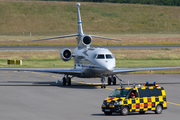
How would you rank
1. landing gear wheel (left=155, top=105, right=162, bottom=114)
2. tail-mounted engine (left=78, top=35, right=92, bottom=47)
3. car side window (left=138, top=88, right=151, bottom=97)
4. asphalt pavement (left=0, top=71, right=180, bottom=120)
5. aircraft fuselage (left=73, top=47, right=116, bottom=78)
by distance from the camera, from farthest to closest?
tail-mounted engine (left=78, top=35, right=92, bottom=47), aircraft fuselage (left=73, top=47, right=116, bottom=78), landing gear wheel (left=155, top=105, right=162, bottom=114), car side window (left=138, top=88, right=151, bottom=97), asphalt pavement (left=0, top=71, right=180, bottom=120)

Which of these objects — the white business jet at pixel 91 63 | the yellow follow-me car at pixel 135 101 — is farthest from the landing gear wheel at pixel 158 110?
→ the white business jet at pixel 91 63

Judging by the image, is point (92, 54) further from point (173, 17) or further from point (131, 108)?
point (173, 17)

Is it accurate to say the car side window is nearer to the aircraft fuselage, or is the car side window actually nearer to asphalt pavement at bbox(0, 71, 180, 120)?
asphalt pavement at bbox(0, 71, 180, 120)

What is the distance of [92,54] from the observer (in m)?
31.6

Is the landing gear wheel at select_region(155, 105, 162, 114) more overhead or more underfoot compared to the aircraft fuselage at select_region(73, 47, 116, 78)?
more underfoot

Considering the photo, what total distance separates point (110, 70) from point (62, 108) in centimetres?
980

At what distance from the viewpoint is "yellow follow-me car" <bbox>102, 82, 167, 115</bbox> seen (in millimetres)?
18208

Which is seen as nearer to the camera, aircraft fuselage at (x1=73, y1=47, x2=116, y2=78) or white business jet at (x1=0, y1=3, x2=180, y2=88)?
aircraft fuselage at (x1=73, y1=47, x2=116, y2=78)

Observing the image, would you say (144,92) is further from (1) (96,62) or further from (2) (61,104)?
(1) (96,62)

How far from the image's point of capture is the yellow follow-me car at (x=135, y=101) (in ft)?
59.7

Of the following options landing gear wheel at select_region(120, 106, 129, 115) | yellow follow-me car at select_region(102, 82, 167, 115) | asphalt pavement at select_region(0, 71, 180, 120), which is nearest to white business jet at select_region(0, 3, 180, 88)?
asphalt pavement at select_region(0, 71, 180, 120)

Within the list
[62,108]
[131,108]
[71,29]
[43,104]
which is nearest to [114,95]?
[131,108]

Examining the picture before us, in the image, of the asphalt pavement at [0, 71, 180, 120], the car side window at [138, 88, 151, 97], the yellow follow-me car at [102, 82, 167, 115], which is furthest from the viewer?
the car side window at [138, 88, 151, 97]

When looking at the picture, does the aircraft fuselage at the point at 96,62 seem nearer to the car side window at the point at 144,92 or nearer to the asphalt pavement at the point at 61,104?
the asphalt pavement at the point at 61,104
